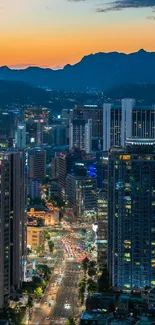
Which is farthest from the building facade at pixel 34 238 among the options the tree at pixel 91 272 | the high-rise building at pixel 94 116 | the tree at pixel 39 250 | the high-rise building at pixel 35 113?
the high-rise building at pixel 35 113

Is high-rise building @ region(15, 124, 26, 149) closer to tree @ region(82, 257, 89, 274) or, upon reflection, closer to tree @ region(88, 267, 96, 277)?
tree @ region(82, 257, 89, 274)

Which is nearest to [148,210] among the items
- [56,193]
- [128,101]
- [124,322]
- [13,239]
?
[13,239]

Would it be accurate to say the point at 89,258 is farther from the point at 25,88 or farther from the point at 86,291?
the point at 25,88

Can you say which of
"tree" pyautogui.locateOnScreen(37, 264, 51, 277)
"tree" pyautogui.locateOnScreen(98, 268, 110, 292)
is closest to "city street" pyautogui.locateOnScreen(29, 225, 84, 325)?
"tree" pyautogui.locateOnScreen(37, 264, 51, 277)

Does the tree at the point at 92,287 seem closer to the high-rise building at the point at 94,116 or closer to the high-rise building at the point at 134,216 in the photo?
the high-rise building at the point at 134,216

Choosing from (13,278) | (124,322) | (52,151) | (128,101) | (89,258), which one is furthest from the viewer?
(52,151)

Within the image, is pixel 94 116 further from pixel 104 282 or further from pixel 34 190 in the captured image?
pixel 104 282
